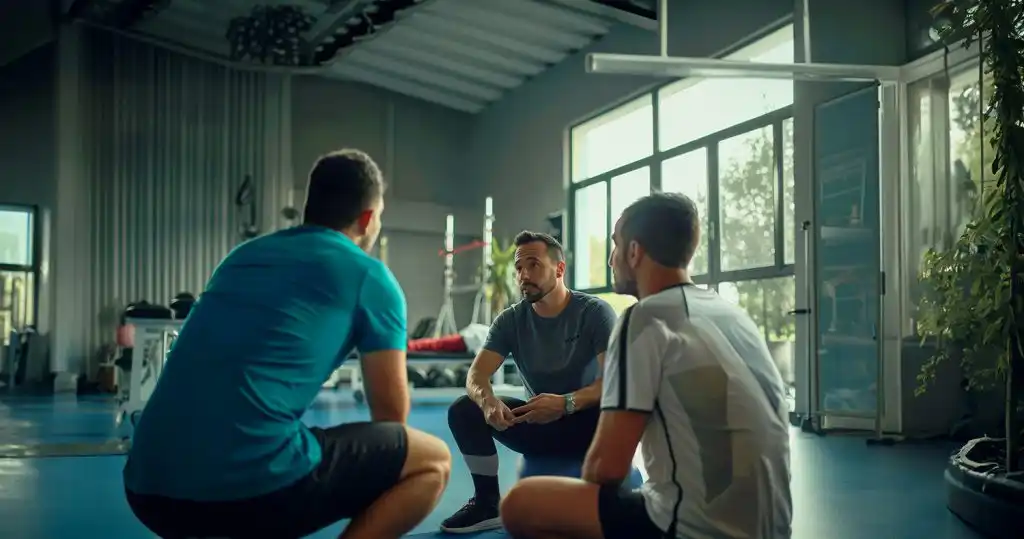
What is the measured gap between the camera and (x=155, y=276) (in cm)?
1095

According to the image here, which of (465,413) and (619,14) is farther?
(619,14)

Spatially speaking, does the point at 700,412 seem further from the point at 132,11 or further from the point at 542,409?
the point at 132,11

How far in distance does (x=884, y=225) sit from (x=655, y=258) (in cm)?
450

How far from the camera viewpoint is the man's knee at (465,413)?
283 centimetres

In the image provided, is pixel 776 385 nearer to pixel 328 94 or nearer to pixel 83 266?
pixel 83 266

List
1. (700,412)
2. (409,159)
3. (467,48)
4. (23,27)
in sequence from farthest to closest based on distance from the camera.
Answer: (409,159) < (467,48) < (23,27) < (700,412)

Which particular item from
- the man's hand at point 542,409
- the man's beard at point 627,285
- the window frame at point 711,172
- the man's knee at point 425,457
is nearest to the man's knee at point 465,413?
the man's hand at point 542,409

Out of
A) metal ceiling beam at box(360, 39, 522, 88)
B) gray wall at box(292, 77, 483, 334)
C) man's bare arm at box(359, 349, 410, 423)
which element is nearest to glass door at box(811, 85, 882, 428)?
man's bare arm at box(359, 349, 410, 423)

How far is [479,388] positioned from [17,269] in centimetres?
898

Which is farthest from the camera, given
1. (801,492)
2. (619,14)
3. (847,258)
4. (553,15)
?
(553,15)

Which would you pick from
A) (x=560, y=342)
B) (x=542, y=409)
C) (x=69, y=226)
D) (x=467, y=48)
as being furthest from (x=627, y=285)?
(x=69, y=226)

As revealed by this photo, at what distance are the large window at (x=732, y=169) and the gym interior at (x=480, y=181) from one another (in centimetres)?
3

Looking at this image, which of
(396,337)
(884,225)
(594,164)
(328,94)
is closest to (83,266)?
(328,94)

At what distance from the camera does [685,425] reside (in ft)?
5.08
